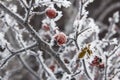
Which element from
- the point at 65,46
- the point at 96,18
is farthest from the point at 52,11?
the point at 96,18

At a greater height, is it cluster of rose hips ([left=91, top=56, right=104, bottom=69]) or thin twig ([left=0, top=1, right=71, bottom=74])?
thin twig ([left=0, top=1, right=71, bottom=74])

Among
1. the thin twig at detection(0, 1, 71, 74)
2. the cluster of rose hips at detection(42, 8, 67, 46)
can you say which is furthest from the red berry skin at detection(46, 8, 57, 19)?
the thin twig at detection(0, 1, 71, 74)

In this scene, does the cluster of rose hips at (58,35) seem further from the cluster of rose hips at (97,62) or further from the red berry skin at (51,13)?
the cluster of rose hips at (97,62)

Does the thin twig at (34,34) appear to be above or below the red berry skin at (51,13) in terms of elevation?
below

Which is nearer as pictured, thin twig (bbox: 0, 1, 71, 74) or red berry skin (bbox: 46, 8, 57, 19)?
thin twig (bbox: 0, 1, 71, 74)

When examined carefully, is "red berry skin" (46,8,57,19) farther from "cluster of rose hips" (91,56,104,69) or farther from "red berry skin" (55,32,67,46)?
"cluster of rose hips" (91,56,104,69)

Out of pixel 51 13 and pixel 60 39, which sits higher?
pixel 51 13

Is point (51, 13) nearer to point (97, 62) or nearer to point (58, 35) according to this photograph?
point (58, 35)

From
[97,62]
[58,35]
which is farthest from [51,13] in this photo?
[97,62]

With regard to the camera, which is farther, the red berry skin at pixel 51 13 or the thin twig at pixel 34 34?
the red berry skin at pixel 51 13

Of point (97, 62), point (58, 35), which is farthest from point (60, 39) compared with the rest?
point (97, 62)

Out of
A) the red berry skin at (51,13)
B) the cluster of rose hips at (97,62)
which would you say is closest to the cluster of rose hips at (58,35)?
the red berry skin at (51,13)
